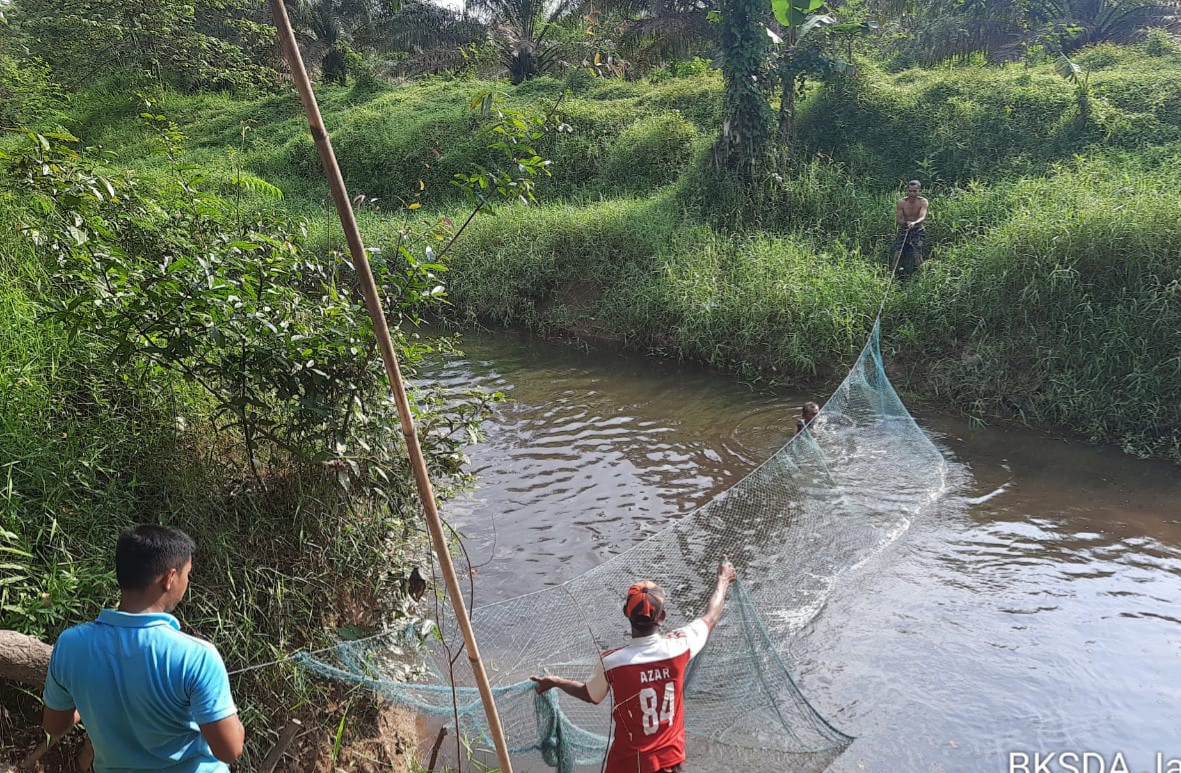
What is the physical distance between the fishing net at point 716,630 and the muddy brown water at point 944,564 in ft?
0.83

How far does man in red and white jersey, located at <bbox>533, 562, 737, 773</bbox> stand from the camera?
236cm

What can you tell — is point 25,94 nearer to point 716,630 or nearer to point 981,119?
point 981,119

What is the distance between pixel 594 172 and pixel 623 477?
29.3ft

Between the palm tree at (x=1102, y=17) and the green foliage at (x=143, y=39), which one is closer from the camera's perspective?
the palm tree at (x=1102, y=17)

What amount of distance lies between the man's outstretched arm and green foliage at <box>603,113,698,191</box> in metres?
10.1

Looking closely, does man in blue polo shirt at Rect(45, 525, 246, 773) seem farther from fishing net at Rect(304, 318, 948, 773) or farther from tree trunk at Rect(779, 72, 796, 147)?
tree trunk at Rect(779, 72, 796, 147)

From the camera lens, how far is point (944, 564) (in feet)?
15.3

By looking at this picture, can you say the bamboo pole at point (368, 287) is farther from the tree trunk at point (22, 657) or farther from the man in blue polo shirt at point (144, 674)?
the tree trunk at point (22, 657)

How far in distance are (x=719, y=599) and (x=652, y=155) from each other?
10880 mm

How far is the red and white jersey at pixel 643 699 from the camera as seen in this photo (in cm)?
236

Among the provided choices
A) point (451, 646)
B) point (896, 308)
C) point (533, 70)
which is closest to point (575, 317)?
point (896, 308)

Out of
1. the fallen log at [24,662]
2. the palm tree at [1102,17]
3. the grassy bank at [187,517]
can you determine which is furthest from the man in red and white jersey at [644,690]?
the palm tree at [1102,17]

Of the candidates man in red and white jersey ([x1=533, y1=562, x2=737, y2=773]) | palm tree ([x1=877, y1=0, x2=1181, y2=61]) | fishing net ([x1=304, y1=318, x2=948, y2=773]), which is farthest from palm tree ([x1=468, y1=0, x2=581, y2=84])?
man in red and white jersey ([x1=533, y1=562, x2=737, y2=773])

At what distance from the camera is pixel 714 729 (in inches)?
121
